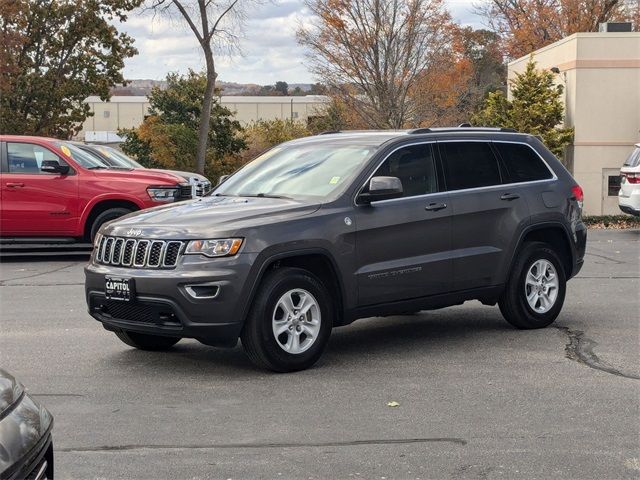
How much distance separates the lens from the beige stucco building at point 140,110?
3740 inches

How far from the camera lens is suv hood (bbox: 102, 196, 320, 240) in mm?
7418

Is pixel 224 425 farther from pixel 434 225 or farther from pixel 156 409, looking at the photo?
pixel 434 225

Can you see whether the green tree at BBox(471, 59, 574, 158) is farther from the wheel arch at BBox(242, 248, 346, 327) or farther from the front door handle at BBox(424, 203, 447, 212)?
the wheel arch at BBox(242, 248, 346, 327)

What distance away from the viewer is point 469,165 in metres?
9.06

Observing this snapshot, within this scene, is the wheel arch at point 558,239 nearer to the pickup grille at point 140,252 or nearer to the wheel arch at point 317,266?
the wheel arch at point 317,266

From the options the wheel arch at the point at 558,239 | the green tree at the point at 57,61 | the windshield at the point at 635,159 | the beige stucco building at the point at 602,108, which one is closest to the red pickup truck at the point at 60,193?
the wheel arch at the point at 558,239

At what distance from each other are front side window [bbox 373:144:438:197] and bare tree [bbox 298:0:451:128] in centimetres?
2595

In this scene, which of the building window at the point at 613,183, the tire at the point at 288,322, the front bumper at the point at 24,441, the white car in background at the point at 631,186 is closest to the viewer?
the front bumper at the point at 24,441

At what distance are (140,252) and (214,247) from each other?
614mm

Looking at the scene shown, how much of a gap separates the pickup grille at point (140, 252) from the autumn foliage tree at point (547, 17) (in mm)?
49551

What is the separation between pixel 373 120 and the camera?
36.3m

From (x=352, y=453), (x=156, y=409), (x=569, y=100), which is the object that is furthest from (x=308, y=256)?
(x=569, y=100)

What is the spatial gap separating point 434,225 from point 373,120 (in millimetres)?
28092

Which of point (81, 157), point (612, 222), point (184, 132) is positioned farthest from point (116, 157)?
point (184, 132)
